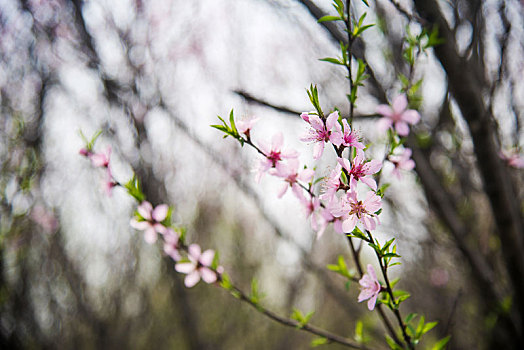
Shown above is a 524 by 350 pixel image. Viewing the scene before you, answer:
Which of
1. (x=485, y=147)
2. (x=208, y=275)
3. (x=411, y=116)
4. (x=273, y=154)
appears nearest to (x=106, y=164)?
(x=208, y=275)

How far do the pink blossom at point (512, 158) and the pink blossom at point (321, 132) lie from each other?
157cm

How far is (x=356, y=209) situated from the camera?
0.94 meters

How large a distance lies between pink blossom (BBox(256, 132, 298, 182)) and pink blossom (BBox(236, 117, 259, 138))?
0.24 feet

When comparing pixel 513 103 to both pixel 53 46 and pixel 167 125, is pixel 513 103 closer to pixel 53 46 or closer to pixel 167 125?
pixel 167 125

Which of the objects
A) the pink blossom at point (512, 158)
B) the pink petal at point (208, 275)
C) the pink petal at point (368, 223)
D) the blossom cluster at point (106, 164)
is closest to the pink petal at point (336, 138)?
Answer: the pink petal at point (368, 223)

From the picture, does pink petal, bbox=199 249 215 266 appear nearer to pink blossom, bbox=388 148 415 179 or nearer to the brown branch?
pink blossom, bbox=388 148 415 179

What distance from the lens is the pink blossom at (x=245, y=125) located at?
1118mm

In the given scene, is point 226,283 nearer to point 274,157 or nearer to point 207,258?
point 207,258

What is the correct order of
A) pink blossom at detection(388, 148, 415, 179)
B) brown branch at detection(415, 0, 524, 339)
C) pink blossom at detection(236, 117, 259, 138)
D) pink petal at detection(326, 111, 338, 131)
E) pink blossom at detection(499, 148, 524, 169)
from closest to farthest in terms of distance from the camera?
pink petal at detection(326, 111, 338, 131), pink blossom at detection(236, 117, 259, 138), pink blossom at detection(388, 148, 415, 179), brown branch at detection(415, 0, 524, 339), pink blossom at detection(499, 148, 524, 169)

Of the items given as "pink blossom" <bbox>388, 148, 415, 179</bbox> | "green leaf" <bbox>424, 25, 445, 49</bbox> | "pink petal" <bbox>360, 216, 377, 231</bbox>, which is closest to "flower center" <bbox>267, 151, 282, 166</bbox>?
"pink petal" <bbox>360, 216, 377, 231</bbox>

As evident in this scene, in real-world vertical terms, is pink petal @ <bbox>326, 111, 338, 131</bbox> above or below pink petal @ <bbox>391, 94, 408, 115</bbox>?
above

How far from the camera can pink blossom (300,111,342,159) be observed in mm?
917

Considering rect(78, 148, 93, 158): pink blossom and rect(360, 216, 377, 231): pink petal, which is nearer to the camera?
rect(360, 216, 377, 231): pink petal

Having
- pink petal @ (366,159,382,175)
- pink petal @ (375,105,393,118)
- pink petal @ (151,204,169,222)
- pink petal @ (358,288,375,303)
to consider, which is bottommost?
pink petal @ (151,204,169,222)
